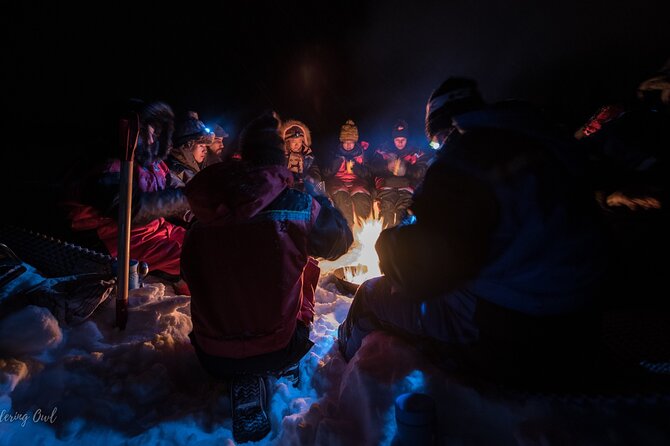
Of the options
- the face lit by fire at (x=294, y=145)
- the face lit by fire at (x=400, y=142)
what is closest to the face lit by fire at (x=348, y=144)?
the face lit by fire at (x=400, y=142)

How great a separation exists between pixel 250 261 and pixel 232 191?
0.46 meters

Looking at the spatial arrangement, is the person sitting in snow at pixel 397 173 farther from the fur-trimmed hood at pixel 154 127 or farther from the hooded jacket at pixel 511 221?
the hooded jacket at pixel 511 221

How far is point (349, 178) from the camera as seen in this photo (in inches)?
321

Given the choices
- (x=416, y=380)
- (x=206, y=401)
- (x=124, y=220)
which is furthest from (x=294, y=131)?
(x=416, y=380)

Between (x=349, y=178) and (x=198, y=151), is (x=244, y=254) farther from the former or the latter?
(x=349, y=178)

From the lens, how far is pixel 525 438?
1.24 metres

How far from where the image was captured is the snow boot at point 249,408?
1.71 meters

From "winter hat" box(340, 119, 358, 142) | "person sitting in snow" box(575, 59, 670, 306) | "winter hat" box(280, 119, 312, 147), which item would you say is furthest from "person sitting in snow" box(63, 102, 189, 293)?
"winter hat" box(340, 119, 358, 142)

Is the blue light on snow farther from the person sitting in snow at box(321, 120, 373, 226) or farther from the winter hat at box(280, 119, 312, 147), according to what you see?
the winter hat at box(280, 119, 312, 147)

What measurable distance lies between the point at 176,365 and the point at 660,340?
330cm

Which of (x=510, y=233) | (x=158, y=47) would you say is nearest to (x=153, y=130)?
(x=510, y=233)

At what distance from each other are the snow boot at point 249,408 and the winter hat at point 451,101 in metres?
2.25

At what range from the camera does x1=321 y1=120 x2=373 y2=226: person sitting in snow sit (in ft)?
23.6

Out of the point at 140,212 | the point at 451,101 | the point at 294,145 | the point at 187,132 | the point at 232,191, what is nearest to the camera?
the point at 232,191
